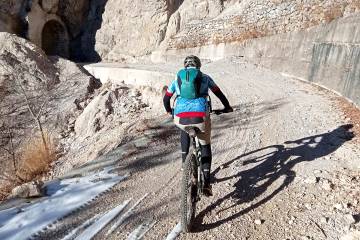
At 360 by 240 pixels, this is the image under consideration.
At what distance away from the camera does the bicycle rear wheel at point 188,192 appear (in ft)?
11.4

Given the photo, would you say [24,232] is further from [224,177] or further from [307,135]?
[307,135]

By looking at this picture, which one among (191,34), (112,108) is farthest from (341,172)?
(191,34)

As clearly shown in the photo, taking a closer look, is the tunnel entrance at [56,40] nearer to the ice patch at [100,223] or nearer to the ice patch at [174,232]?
the ice patch at [100,223]

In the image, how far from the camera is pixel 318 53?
10.8m

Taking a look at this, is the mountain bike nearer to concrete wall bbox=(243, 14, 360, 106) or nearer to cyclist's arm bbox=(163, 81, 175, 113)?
cyclist's arm bbox=(163, 81, 175, 113)

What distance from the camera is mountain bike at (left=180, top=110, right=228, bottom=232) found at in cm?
348

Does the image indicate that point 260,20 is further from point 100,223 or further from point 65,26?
point 65,26

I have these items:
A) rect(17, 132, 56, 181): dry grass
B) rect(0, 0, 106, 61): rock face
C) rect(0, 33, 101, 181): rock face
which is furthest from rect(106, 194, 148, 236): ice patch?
rect(0, 0, 106, 61): rock face

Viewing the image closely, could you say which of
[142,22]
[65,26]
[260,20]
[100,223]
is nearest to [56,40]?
[65,26]

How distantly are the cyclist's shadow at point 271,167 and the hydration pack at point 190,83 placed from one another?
1.41 metres

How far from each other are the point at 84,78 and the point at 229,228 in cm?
1696

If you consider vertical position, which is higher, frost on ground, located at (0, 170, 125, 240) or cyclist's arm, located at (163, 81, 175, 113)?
cyclist's arm, located at (163, 81, 175, 113)

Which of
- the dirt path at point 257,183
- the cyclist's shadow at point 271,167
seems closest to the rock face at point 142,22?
the dirt path at point 257,183

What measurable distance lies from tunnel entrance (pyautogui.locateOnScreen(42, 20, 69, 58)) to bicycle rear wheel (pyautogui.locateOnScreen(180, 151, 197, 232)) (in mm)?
27744
